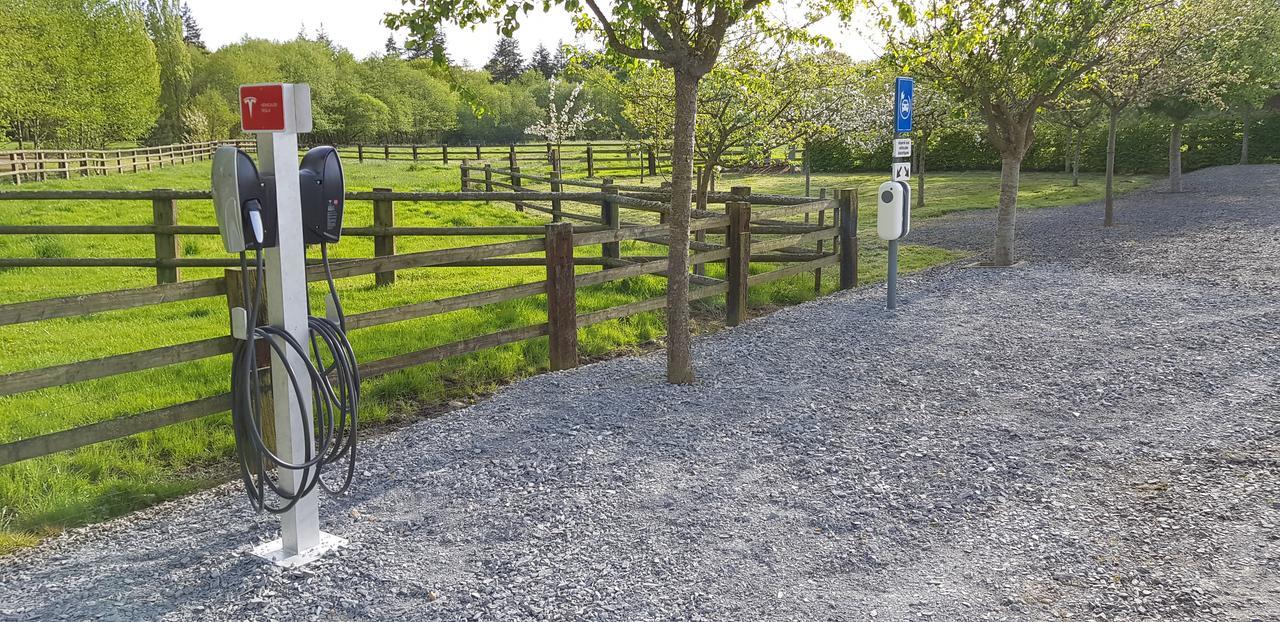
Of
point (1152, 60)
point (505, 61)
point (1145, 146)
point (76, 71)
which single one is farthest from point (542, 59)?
point (1152, 60)

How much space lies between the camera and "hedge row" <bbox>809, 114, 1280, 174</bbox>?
2823cm

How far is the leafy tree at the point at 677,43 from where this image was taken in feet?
20.2

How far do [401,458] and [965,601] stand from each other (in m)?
3.00

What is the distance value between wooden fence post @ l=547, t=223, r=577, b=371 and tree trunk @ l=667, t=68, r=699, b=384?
804 millimetres

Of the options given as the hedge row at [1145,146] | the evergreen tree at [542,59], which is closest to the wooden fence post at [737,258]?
the hedge row at [1145,146]

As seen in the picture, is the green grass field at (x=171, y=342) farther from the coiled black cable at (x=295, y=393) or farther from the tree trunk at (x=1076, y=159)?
the tree trunk at (x=1076, y=159)

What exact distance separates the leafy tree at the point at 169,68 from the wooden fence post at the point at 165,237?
51.9 m

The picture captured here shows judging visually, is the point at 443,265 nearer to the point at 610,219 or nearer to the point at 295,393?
the point at 610,219

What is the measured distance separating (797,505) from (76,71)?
43521 millimetres

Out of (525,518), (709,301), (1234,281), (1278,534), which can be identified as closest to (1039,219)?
(1234,281)

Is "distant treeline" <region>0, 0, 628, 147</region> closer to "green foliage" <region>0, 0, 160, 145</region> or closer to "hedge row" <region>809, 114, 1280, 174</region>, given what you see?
"green foliage" <region>0, 0, 160, 145</region>

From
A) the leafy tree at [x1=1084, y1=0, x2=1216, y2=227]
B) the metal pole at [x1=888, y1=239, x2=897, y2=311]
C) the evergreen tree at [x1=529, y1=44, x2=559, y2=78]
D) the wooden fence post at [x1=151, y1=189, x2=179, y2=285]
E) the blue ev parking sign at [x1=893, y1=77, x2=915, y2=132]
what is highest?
the evergreen tree at [x1=529, y1=44, x2=559, y2=78]

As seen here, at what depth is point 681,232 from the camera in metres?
6.60

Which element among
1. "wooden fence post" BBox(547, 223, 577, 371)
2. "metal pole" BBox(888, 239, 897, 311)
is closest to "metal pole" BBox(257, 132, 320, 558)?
"wooden fence post" BBox(547, 223, 577, 371)
